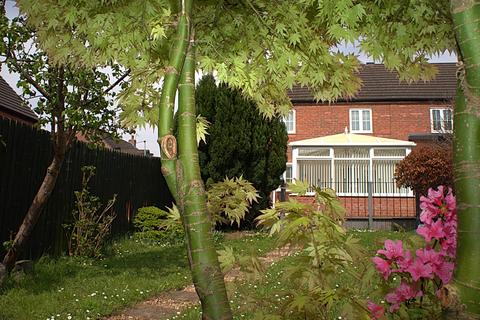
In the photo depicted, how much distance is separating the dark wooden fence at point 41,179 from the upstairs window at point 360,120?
48.5 feet

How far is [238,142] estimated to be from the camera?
14.4 m

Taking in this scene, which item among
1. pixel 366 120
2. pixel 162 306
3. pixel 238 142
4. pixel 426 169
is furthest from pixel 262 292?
pixel 366 120

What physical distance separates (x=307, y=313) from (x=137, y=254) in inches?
325

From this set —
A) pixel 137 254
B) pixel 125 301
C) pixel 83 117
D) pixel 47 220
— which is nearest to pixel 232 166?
pixel 137 254

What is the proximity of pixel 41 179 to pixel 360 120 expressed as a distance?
63.6 feet

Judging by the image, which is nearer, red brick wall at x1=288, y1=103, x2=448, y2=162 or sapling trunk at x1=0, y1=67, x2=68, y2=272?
sapling trunk at x1=0, y1=67, x2=68, y2=272

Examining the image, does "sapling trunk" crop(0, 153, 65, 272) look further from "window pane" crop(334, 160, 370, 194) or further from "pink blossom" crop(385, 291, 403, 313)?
"window pane" crop(334, 160, 370, 194)

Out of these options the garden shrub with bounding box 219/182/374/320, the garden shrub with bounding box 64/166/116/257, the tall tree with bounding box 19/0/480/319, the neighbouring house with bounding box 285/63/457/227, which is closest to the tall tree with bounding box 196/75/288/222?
the neighbouring house with bounding box 285/63/457/227

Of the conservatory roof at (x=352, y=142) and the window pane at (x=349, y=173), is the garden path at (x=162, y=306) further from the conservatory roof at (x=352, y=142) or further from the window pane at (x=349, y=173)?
the window pane at (x=349, y=173)

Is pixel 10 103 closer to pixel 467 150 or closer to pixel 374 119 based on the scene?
pixel 374 119

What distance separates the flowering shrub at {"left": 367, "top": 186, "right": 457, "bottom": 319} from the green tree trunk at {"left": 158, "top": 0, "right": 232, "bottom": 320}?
0.75m

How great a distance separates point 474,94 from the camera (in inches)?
53.4

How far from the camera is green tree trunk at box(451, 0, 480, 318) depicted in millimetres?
1324

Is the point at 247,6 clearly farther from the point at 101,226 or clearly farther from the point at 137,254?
the point at 137,254
